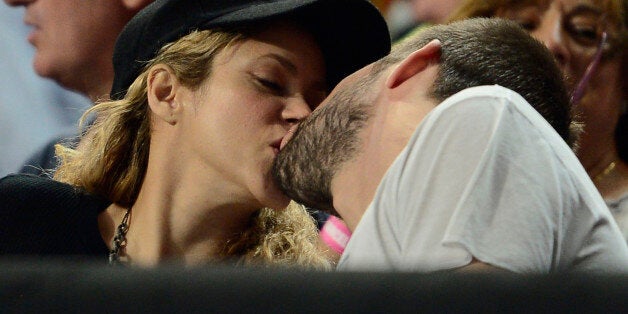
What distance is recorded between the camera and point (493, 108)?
816 millimetres

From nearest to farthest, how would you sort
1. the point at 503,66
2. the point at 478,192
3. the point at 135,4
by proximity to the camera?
the point at 478,192
the point at 503,66
the point at 135,4

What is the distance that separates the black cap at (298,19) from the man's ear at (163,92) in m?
0.04

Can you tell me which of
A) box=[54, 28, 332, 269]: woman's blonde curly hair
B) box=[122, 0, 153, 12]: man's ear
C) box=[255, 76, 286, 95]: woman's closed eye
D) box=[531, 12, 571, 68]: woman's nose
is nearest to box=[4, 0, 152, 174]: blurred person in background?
box=[122, 0, 153, 12]: man's ear

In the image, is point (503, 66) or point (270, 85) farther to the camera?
point (270, 85)

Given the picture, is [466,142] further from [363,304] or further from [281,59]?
[281,59]

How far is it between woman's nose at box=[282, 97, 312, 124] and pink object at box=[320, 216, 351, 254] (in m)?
0.36

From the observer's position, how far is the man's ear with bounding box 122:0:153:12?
1.94 m

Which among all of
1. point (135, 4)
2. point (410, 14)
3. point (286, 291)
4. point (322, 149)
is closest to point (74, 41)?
point (135, 4)

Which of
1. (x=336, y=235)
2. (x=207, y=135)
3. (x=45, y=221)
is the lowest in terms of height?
(x=336, y=235)

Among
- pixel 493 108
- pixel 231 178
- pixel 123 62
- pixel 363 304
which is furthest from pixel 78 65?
pixel 363 304

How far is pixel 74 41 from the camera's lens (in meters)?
1.99

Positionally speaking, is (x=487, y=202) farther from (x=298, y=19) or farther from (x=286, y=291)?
(x=298, y=19)

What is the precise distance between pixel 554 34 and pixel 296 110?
67 cm

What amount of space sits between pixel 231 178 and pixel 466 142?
702mm
